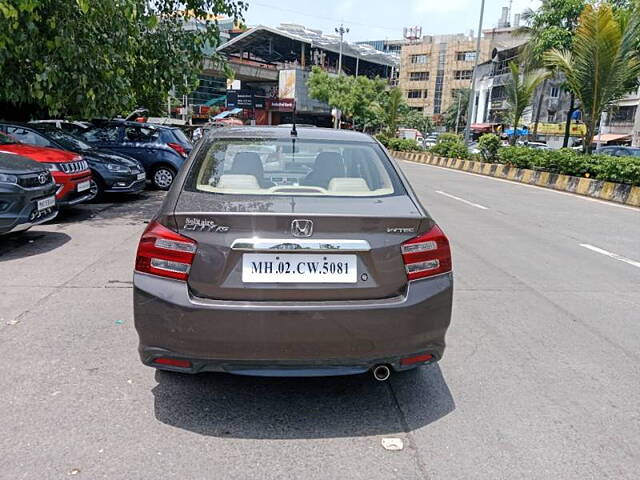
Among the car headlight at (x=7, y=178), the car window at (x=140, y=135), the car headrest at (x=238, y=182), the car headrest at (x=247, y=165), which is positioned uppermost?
the car headrest at (x=247, y=165)

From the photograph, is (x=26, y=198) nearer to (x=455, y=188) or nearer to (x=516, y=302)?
(x=516, y=302)

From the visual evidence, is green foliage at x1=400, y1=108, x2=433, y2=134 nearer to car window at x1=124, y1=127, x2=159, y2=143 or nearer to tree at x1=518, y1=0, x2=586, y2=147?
tree at x1=518, y1=0, x2=586, y2=147

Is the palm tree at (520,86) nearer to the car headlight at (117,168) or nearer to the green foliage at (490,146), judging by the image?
the green foliage at (490,146)

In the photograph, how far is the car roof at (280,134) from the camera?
12.6 ft

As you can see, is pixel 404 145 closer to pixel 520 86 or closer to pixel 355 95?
pixel 520 86

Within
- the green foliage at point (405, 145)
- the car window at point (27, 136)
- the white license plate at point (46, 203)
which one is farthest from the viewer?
the green foliage at point (405, 145)

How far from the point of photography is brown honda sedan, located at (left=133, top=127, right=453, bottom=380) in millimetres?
2684

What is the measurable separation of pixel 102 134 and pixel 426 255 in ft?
38.0

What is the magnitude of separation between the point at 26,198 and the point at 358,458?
553 cm

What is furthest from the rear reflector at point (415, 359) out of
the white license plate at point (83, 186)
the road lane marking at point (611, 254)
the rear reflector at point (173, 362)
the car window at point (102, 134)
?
the car window at point (102, 134)

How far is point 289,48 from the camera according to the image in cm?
7319

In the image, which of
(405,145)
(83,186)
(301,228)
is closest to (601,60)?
(83,186)

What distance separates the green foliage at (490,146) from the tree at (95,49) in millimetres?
14576

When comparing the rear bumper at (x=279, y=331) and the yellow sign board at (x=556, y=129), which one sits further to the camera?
the yellow sign board at (x=556, y=129)
